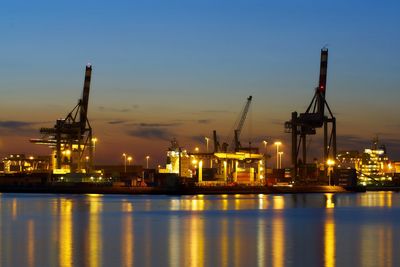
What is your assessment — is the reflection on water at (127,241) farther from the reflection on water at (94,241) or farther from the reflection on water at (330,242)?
the reflection on water at (330,242)

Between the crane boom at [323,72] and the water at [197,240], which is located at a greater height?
the crane boom at [323,72]

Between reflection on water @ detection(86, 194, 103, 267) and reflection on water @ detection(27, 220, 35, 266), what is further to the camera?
reflection on water @ detection(27, 220, 35, 266)

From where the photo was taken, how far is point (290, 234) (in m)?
43.6

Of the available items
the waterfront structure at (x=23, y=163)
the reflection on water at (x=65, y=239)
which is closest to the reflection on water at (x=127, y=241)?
the reflection on water at (x=65, y=239)

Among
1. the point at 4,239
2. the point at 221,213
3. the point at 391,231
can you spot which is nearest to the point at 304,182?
the point at 221,213

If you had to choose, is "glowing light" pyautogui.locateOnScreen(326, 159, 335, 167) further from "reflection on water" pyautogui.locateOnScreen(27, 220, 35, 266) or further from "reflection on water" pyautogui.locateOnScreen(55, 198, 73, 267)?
"reflection on water" pyautogui.locateOnScreen(27, 220, 35, 266)

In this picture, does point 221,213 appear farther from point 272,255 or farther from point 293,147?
point 293,147

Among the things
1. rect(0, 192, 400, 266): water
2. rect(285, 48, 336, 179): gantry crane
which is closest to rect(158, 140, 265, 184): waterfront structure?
rect(285, 48, 336, 179): gantry crane

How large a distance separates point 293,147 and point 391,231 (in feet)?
250

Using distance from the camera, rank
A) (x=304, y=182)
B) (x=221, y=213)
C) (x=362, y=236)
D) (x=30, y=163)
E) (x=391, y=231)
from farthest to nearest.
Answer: (x=30, y=163) < (x=304, y=182) < (x=221, y=213) < (x=391, y=231) < (x=362, y=236)

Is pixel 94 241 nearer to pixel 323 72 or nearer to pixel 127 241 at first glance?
pixel 127 241

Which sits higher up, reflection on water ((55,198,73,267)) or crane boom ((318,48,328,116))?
crane boom ((318,48,328,116))

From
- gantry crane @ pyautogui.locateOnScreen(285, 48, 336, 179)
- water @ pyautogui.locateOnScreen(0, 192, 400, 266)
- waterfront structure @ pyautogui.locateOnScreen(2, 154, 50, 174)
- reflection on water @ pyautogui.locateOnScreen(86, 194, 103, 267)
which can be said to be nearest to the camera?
reflection on water @ pyautogui.locateOnScreen(86, 194, 103, 267)

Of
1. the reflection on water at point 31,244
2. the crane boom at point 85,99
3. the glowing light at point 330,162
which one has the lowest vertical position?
the reflection on water at point 31,244
